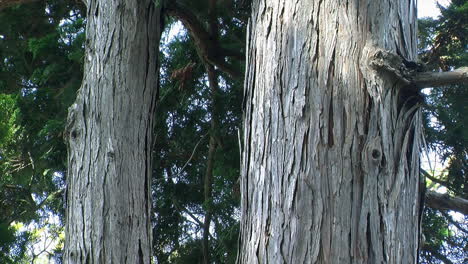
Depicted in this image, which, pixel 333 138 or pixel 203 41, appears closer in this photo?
pixel 333 138

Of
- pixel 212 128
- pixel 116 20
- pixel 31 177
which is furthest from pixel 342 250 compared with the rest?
pixel 31 177

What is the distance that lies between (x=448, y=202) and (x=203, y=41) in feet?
9.14

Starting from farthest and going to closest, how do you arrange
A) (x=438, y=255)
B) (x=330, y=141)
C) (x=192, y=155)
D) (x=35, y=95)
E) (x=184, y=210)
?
(x=184, y=210) → (x=35, y=95) → (x=192, y=155) → (x=438, y=255) → (x=330, y=141)

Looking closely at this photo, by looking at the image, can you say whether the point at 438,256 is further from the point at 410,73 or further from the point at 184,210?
the point at 410,73

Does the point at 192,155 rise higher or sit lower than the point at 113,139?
higher

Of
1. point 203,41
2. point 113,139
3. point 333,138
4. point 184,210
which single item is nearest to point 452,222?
point 184,210

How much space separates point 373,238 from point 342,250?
117mm

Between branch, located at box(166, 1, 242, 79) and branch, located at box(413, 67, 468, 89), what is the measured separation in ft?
9.77

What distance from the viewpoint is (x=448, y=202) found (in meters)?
3.64

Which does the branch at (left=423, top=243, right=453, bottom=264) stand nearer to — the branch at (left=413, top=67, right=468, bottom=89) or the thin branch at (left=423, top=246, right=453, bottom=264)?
the thin branch at (left=423, top=246, right=453, bottom=264)

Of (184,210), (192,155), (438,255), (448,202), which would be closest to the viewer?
(448,202)

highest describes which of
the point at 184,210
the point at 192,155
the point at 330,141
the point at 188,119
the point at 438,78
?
the point at 188,119

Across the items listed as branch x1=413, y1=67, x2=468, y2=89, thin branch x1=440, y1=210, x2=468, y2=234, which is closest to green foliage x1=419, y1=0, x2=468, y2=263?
thin branch x1=440, y1=210, x2=468, y2=234

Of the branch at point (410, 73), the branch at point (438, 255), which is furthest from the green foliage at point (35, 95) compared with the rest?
the branch at point (410, 73)
